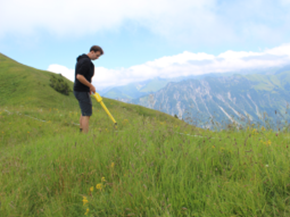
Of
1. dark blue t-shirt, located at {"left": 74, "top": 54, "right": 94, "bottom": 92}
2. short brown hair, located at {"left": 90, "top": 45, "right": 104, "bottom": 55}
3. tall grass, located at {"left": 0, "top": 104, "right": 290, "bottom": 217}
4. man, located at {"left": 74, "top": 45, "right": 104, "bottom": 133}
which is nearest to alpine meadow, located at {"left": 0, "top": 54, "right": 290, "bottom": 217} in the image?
tall grass, located at {"left": 0, "top": 104, "right": 290, "bottom": 217}

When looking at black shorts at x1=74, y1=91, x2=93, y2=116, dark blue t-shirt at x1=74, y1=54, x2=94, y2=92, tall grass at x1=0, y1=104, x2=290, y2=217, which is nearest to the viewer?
tall grass at x1=0, y1=104, x2=290, y2=217

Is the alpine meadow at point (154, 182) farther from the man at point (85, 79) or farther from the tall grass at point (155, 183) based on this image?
the man at point (85, 79)

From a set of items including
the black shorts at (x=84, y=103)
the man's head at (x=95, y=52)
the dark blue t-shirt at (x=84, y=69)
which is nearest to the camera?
the dark blue t-shirt at (x=84, y=69)


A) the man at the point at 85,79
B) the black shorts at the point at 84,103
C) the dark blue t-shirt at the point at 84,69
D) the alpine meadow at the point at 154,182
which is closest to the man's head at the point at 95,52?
the man at the point at 85,79

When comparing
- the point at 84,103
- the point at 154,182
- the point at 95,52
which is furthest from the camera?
the point at 84,103

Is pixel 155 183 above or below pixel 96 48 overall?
below

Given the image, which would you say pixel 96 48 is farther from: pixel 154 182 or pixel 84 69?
pixel 154 182

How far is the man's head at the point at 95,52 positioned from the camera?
19.7 ft

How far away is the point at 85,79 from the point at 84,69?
36cm

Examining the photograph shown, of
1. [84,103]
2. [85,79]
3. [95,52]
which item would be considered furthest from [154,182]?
[95,52]

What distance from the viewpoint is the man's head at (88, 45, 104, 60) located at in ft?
19.7

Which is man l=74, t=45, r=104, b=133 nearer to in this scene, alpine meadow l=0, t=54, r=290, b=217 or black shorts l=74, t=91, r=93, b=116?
black shorts l=74, t=91, r=93, b=116

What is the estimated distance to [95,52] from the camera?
19.8ft

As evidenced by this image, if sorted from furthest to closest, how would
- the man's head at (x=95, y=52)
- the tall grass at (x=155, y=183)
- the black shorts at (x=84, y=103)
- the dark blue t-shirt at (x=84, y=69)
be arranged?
the black shorts at (x=84, y=103) → the man's head at (x=95, y=52) → the dark blue t-shirt at (x=84, y=69) → the tall grass at (x=155, y=183)
